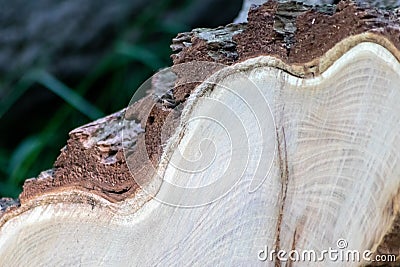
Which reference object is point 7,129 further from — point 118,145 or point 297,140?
point 297,140

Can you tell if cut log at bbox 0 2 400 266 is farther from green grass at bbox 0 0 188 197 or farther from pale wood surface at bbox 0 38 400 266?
green grass at bbox 0 0 188 197

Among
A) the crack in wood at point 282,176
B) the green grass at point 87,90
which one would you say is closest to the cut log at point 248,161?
the crack in wood at point 282,176

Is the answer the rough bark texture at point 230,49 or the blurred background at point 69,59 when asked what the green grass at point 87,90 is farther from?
the rough bark texture at point 230,49

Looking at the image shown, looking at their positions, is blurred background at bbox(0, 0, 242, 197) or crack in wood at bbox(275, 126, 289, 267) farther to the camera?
blurred background at bbox(0, 0, 242, 197)

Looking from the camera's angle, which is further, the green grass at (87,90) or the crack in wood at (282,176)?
the green grass at (87,90)

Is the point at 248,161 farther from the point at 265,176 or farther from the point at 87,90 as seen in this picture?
the point at 87,90

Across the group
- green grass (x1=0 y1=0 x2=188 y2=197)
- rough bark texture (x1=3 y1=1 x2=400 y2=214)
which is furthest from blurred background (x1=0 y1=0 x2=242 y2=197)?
rough bark texture (x1=3 y1=1 x2=400 y2=214)

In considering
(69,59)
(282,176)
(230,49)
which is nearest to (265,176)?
(282,176)
